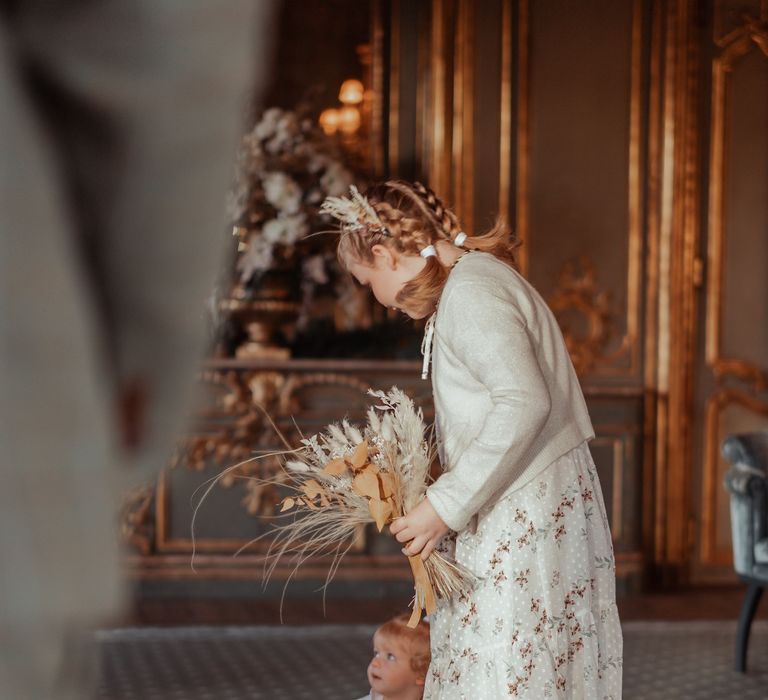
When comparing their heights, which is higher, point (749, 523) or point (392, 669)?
point (749, 523)

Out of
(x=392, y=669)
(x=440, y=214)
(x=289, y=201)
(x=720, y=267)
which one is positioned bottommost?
(x=392, y=669)

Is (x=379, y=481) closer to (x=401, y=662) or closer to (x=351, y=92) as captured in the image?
(x=401, y=662)

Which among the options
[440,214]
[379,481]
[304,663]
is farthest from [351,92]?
[379,481]

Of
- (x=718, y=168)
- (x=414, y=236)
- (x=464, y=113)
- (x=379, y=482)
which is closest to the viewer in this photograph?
(x=379, y=482)

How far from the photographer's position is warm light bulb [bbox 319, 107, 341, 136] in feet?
19.0

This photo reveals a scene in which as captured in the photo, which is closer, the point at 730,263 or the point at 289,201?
the point at 289,201

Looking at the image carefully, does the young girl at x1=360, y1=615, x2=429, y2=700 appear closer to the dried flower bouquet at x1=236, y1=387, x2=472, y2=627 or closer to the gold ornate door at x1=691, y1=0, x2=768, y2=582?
the dried flower bouquet at x1=236, y1=387, x2=472, y2=627

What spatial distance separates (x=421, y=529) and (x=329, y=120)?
13.6 feet

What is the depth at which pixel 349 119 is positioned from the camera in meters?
5.84

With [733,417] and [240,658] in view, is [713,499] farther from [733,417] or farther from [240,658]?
[240,658]

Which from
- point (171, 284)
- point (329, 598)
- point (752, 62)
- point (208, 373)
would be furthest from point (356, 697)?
point (752, 62)

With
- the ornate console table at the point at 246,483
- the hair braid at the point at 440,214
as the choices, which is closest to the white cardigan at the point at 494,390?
the hair braid at the point at 440,214

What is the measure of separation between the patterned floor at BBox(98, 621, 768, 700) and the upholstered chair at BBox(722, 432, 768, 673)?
21cm

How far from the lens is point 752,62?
5824mm
